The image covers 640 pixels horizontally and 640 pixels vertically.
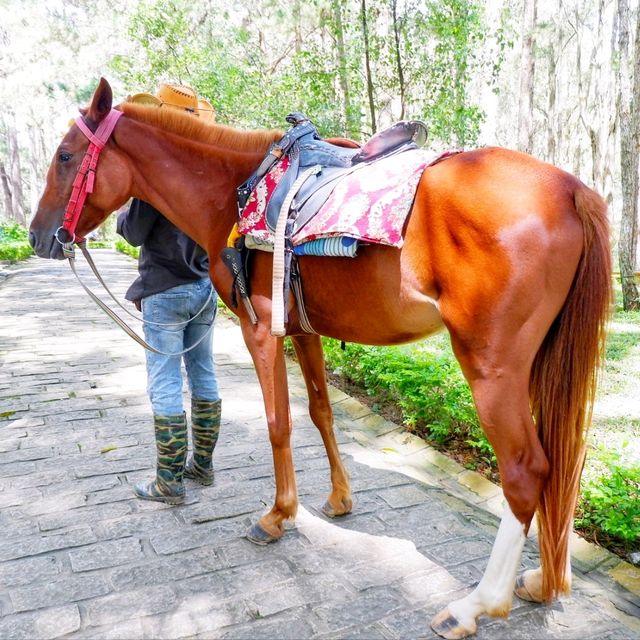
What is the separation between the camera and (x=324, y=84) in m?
8.20

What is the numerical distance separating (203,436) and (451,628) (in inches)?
74.3

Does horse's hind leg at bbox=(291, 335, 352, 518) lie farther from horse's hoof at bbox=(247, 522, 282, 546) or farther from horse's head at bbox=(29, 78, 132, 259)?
horse's head at bbox=(29, 78, 132, 259)

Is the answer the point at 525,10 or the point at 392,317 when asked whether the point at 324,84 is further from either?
the point at 525,10

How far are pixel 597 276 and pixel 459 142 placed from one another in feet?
22.7

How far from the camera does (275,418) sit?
287 centimetres

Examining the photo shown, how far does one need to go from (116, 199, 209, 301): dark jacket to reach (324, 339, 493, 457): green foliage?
81.5 inches

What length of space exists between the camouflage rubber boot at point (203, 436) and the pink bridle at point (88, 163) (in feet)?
4.30

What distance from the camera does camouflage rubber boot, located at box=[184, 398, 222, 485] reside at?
3.46m

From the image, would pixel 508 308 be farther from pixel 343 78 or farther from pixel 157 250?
pixel 343 78

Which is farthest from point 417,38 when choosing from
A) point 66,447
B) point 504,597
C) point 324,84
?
point 504,597

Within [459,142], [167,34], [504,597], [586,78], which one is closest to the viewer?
[504,597]

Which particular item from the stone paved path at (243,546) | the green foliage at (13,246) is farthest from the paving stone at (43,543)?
the green foliage at (13,246)

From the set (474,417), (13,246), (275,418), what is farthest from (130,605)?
(13,246)

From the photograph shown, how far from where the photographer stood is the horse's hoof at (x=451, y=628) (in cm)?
219
